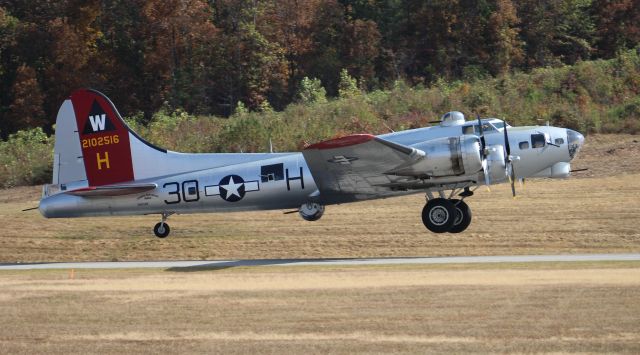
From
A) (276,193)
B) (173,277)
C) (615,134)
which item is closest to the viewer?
(173,277)

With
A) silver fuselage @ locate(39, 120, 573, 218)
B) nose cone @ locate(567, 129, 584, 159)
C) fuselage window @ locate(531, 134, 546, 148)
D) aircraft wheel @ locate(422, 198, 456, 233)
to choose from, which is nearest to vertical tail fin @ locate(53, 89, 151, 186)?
silver fuselage @ locate(39, 120, 573, 218)

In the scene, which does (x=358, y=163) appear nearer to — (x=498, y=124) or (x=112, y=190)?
(x=498, y=124)

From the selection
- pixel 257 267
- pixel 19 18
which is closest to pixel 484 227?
pixel 257 267

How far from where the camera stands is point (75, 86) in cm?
5588

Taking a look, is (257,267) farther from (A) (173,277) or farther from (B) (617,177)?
(B) (617,177)

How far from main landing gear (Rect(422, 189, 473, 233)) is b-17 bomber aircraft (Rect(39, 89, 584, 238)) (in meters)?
0.03

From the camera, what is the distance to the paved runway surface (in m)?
27.4

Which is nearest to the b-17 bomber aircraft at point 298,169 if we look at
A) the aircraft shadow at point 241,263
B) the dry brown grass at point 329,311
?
the aircraft shadow at point 241,263

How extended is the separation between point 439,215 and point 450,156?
194 centimetres

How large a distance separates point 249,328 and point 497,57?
37942 millimetres

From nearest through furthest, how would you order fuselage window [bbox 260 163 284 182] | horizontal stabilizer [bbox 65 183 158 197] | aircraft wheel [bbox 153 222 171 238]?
fuselage window [bbox 260 163 284 182]
horizontal stabilizer [bbox 65 183 158 197]
aircraft wheel [bbox 153 222 171 238]

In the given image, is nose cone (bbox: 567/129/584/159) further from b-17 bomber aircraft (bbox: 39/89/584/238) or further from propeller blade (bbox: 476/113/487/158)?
propeller blade (bbox: 476/113/487/158)

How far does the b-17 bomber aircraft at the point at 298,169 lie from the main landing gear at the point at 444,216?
0.08ft

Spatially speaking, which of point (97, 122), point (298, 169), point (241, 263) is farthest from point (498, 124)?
point (97, 122)
